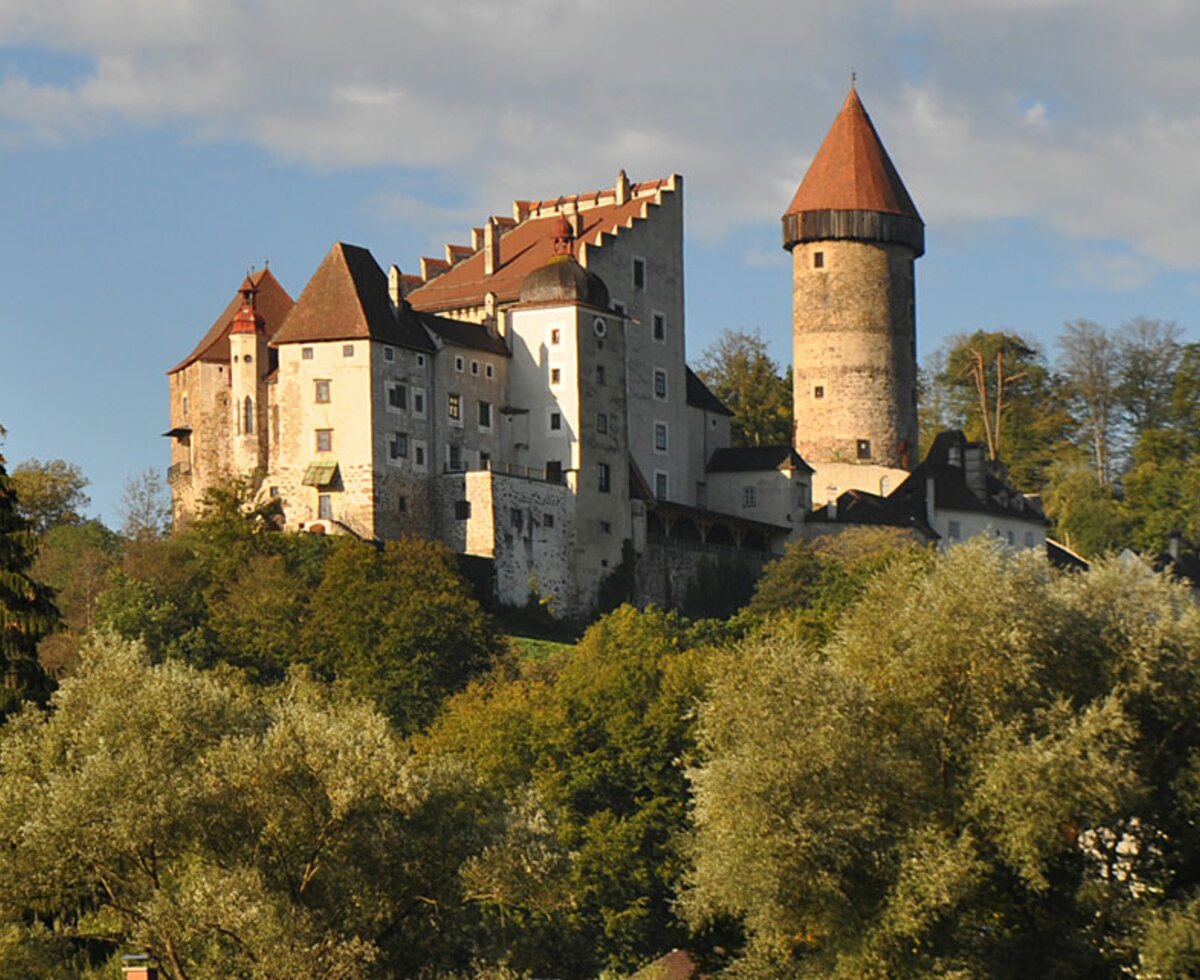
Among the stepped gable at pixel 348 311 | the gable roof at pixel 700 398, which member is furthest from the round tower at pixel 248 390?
the gable roof at pixel 700 398

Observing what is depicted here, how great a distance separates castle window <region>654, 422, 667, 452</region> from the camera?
269 ft

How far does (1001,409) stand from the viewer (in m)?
108

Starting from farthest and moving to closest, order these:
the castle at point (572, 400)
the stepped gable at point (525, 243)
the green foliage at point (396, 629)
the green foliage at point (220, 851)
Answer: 1. the stepped gable at point (525, 243)
2. the castle at point (572, 400)
3. the green foliage at point (396, 629)
4. the green foliage at point (220, 851)

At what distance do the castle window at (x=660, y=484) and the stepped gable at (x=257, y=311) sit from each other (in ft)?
35.4

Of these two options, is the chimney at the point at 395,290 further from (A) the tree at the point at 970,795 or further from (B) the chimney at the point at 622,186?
(A) the tree at the point at 970,795

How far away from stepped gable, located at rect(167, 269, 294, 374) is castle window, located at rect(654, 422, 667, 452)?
10420 millimetres

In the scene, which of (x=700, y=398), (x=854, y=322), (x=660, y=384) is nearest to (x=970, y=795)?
(x=660, y=384)

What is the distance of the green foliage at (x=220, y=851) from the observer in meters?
34.0

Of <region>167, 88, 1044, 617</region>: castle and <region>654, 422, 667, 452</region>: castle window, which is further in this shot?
<region>654, 422, 667, 452</region>: castle window

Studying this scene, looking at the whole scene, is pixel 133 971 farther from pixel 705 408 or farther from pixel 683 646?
pixel 705 408

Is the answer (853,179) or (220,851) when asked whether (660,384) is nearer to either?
(853,179)

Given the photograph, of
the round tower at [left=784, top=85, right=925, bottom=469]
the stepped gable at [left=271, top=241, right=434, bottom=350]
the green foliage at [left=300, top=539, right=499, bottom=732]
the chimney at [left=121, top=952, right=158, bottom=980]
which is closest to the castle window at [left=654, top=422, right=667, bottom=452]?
the round tower at [left=784, top=85, right=925, bottom=469]

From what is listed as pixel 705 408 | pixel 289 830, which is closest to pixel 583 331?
pixel 705 408

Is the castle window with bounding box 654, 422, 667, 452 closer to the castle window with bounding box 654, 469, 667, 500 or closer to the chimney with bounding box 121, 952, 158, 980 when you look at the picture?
the castle window with bounding box 654, 469, 667, 500
